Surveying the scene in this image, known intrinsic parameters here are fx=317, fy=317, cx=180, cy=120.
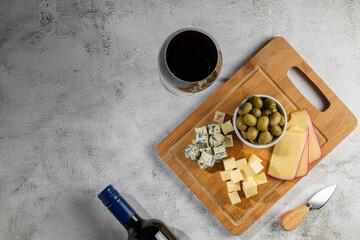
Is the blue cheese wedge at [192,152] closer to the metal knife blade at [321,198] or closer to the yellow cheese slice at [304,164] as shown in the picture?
the yellow cheese slice at [304,164]

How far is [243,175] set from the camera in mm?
976

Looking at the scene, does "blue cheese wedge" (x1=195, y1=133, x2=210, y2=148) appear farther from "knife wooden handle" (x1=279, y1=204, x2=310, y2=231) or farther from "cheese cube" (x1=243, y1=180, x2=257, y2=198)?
"knife wooden handle" (x1=279, y1=204, x2=310, y2=231)

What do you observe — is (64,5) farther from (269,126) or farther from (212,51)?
(269,126)

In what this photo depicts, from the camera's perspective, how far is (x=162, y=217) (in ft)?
3.46

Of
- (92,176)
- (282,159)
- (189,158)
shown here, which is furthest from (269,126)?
(92,176)

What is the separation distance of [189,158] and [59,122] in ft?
1.49

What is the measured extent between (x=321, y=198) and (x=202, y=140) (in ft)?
1.53

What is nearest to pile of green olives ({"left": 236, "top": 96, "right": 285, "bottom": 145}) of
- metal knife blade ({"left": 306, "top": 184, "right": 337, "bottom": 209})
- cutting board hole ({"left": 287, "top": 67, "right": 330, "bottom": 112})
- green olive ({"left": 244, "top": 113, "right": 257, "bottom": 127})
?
green olive ({"left": 244, "top": 113, "right": 257, "bottom": 127})

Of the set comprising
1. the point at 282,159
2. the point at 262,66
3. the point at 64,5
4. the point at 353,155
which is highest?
the point at 64,5

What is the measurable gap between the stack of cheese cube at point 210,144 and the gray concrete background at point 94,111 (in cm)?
12

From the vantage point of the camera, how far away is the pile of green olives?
88 cm

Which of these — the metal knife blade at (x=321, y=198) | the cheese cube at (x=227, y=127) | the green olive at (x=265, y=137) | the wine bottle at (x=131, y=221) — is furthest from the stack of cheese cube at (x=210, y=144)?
the metal knife blade at (x=321, y=198)

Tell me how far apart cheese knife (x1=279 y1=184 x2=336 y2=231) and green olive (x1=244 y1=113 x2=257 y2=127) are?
369 millimetres

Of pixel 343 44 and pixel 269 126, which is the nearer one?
pixel 269 126
